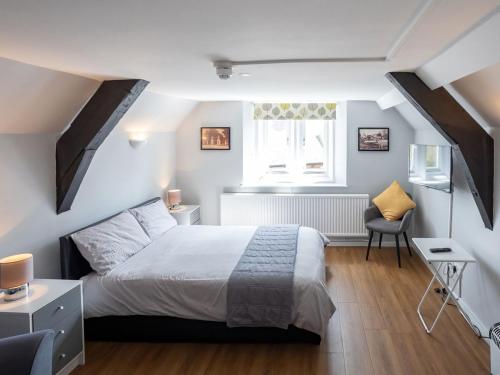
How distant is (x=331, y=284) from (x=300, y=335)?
156 cm

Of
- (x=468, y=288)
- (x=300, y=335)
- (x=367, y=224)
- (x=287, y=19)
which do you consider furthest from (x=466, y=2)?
(x=367, y=224)

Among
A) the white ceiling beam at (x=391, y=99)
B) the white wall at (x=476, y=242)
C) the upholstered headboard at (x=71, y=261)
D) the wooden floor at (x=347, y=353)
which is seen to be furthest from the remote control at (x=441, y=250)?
the upholstered headboard at (x=71, y=261)

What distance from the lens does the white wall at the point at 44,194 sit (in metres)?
3.11

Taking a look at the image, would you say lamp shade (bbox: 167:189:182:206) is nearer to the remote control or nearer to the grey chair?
the grey chair

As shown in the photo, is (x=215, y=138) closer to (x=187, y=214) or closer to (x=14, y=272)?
(x=187, y=214)

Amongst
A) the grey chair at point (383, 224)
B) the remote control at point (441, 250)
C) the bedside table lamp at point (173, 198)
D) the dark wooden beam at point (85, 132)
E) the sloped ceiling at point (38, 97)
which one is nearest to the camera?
the sloped ceiling at point (38, 97)

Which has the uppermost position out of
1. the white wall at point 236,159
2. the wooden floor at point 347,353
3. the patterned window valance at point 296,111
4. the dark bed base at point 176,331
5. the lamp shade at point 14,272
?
the patterned window valance at point 296,111

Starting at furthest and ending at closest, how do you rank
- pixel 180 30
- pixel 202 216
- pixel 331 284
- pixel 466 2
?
pixel 202 216 < pixel 331 284 < pixel 180 30 < pixel 466 2

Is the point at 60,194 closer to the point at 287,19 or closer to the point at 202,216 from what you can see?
the point at 287,19

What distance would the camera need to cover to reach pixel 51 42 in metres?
2.29

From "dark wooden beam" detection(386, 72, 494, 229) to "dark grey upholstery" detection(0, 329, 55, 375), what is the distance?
3.09m

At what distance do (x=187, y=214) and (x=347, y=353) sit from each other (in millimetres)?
3214

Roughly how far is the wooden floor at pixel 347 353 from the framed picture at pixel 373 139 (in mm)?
2780

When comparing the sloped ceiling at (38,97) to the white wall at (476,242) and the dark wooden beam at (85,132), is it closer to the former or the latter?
the dark wooden beam at (85,132)
